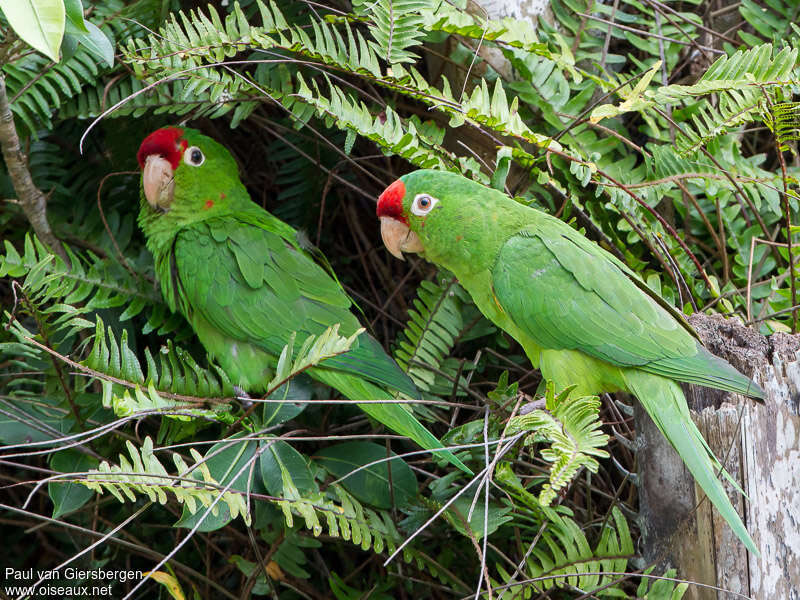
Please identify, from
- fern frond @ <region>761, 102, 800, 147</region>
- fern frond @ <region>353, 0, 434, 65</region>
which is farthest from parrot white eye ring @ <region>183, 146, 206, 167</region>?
fern frond @ <region>761, 102, 800, 147</region>

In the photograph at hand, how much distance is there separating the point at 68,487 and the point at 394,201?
95cm

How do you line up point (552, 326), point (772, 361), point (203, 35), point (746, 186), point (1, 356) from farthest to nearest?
point (1, 356), point (746, 186), point (203, 35), point (552, 326), point (772, 361)

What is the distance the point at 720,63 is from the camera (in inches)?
65.6

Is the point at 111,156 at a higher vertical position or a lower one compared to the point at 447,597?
higher

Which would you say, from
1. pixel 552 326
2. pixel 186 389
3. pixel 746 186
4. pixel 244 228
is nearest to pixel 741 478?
pixel 552 326

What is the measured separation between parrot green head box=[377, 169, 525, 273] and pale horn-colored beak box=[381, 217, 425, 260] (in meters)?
0.02

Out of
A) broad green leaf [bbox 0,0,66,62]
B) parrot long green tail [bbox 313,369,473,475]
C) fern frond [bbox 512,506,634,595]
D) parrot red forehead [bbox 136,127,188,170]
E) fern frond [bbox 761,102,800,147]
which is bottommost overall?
fern frond [bbox 512,506,634,595]

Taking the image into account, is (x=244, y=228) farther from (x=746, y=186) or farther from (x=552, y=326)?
(x=746, y=186)

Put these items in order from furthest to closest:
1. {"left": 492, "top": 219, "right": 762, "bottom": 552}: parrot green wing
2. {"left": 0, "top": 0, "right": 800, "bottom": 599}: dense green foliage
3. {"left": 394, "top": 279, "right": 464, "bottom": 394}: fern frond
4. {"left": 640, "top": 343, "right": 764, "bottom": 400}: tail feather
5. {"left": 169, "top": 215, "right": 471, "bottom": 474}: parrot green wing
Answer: {"left": 394, "top": 279, "right": 464, "bottom": 394}: fern frond → {"left": 169, "top": 215, "right": 471, "bottom": 474}: parrot green wing → {"left": 0, "top": 0, "right": 800, "bottom": 599}: dense green foliage → {"left": 492, "top": 219, "right": 762, "bottom": 552}: parrot green wing → {"left": 640, "top": 343, "right": 764, "bottom": 400}: tail feather

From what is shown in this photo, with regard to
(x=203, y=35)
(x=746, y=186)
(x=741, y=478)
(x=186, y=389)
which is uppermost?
(x=203, y=35)

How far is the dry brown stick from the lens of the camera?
1652 mm

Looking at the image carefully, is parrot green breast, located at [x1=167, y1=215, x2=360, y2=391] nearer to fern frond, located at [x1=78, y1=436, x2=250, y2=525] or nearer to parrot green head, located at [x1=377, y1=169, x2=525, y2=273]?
parrot green head, located at [x1=377, y1=169, x2=525, y2=273]

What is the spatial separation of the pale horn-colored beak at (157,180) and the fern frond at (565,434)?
1.17 m

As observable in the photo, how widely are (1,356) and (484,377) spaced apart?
4.41 feet
